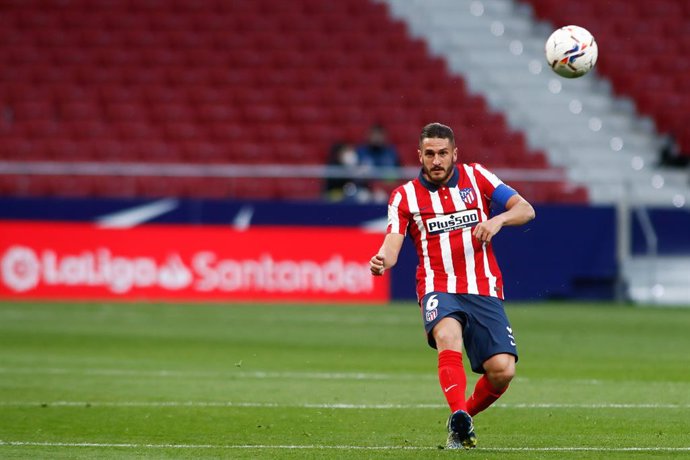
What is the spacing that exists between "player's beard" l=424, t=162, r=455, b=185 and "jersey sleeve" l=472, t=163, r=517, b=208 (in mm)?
195

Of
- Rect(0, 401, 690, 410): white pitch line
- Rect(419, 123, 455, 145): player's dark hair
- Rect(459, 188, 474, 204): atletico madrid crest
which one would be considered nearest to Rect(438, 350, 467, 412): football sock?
Rect(459, 188, 474, 204): atletico madrid crest

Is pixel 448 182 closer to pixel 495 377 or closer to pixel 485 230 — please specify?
pixel 485 230

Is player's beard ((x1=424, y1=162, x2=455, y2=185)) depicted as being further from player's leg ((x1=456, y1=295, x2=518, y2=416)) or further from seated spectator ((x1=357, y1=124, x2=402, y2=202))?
seated spectator ((x1=357, y1=124, x2=402, y2=202))

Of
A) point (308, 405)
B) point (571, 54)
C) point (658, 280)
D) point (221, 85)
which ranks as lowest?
point (658, 280)

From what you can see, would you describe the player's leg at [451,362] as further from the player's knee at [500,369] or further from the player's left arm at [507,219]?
the player's left arm at [507,219]

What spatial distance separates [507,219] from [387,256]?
2.32 ft

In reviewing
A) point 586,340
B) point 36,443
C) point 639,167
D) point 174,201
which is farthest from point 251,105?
point 36,443

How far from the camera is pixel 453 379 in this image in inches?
307

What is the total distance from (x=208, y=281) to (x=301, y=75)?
707 cm

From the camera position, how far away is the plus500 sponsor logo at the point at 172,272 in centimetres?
2064

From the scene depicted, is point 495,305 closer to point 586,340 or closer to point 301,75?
point 586,340

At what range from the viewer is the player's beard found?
26.6 feet

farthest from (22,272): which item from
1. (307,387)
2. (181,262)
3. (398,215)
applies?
(398,215)

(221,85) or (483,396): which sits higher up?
(221,85)
